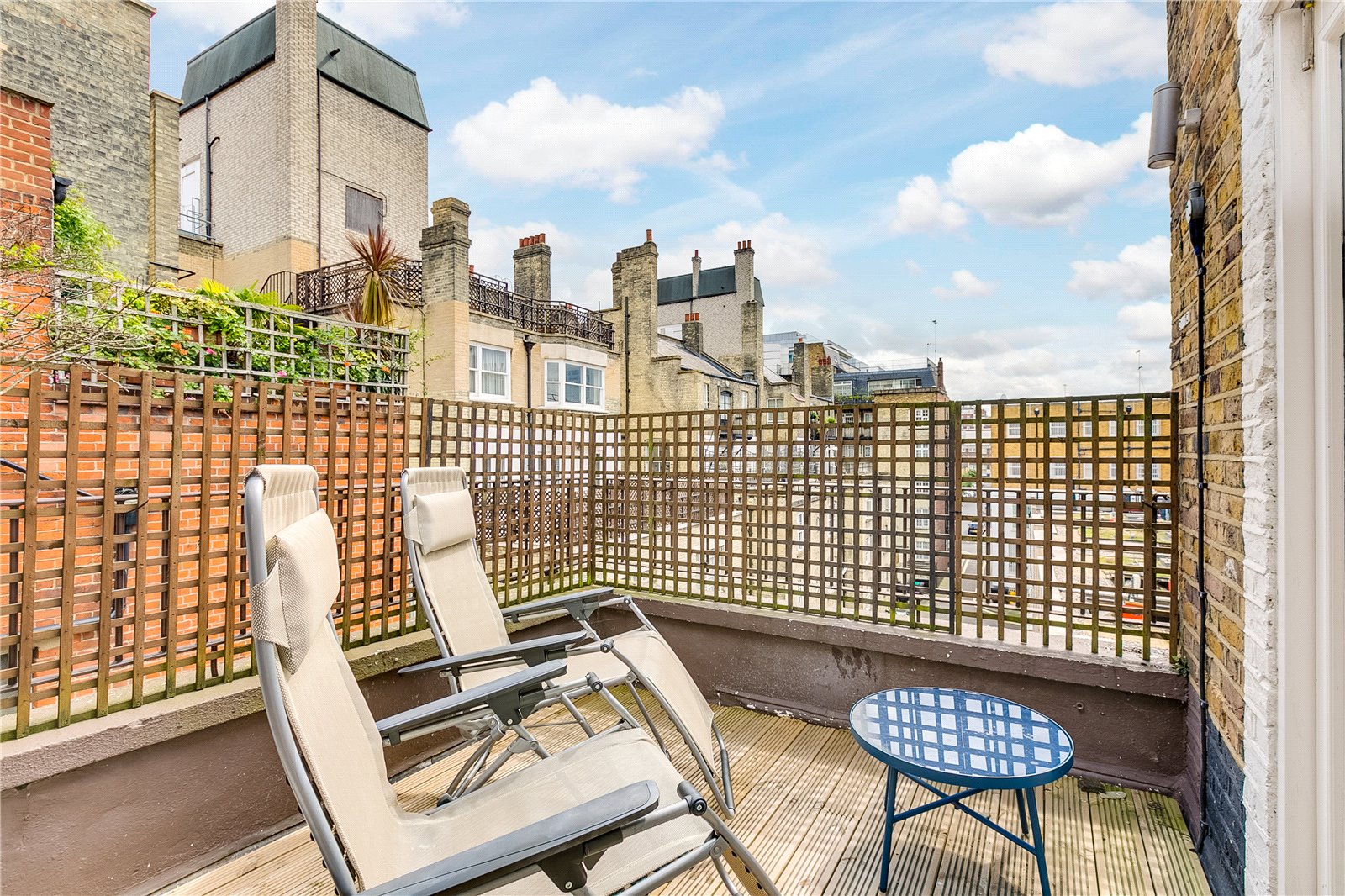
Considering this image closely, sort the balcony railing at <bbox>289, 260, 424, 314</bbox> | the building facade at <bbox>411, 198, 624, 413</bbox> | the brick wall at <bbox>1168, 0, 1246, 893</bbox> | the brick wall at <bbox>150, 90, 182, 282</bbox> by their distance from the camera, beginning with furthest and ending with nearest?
the building facade at <bbox>411, 198, 624, 413</bbox> → the balcony railing at <bbox>289, 260, 424, 314</bbox> → the brick wall at <bbox>150, 90, 182, 282</bbox> → the brick wall at <bbox>1168, 0, 1246, 893</bbox>

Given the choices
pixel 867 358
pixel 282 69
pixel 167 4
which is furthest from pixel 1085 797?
pixel 867 358

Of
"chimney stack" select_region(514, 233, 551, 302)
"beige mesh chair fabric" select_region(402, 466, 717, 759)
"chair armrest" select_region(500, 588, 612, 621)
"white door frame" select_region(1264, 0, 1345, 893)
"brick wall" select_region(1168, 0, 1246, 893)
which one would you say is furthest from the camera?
"chimney stack" select_region(514, 233, 551, 302)

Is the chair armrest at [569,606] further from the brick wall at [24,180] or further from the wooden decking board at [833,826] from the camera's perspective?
the brick wall at [24,180]

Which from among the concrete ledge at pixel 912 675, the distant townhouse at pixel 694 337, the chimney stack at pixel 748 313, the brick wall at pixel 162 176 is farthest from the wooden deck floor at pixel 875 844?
the chimney stack at pixel 748 313

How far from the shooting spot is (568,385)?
14.7 meters

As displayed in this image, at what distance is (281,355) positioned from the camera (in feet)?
14.9

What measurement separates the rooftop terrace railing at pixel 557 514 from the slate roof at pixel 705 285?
18.5 meters

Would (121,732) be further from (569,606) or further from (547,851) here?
(547,851)

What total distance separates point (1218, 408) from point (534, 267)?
14291 mm

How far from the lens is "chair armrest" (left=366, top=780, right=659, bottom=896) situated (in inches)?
38.3

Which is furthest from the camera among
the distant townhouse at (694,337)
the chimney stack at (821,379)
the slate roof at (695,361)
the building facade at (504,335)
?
the chimney stack at (821,379)

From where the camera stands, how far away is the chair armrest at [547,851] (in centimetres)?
97

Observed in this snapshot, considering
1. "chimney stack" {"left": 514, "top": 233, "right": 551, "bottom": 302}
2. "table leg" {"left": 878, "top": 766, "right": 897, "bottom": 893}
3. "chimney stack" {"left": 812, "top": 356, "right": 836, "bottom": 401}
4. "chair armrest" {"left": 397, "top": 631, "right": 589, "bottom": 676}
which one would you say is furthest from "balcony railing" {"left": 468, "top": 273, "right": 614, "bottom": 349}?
"table leg" {"left": 878, "top": 766, "right": 897, "bottom": 893}

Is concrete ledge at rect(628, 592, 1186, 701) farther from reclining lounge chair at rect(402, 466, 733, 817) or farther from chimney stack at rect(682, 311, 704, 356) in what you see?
chimney stack at rect(682, 311, 704, 356)
